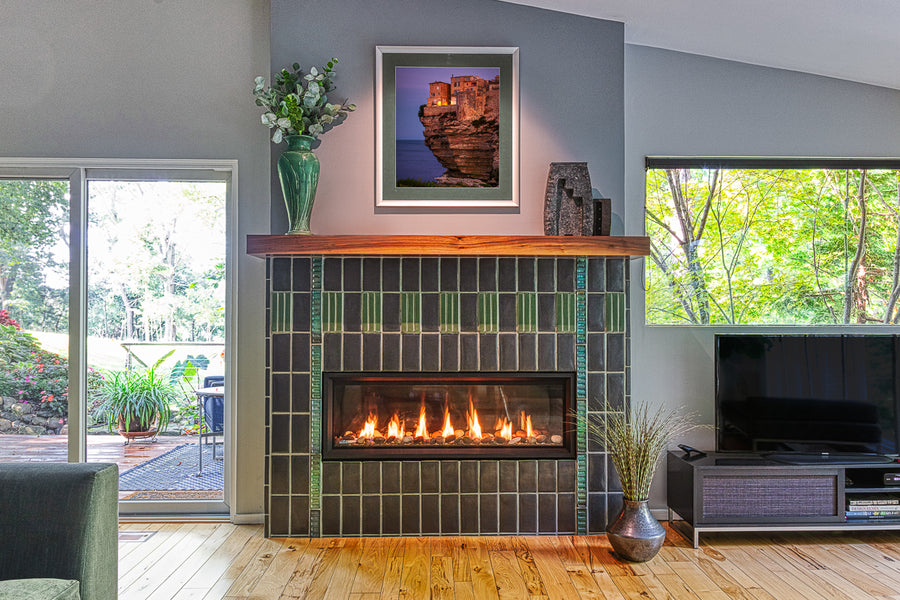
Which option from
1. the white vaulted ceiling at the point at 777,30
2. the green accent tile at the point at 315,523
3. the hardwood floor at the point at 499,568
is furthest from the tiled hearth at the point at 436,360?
the white vaulted ceiling at the point at 777,30

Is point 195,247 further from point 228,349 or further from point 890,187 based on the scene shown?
point 890,187

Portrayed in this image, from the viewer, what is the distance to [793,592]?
253 centimetres

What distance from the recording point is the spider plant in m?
2.92

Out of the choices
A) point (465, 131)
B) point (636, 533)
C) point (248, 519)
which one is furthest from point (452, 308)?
point (248, 519)

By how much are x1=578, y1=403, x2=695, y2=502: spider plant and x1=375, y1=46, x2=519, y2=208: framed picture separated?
123 cm

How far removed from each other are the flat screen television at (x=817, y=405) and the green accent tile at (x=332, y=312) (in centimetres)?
192

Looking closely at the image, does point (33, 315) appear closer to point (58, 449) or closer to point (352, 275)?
point (58, 449)

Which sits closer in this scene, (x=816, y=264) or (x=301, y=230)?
(x=301, y=230)

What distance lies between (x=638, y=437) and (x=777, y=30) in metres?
2.09

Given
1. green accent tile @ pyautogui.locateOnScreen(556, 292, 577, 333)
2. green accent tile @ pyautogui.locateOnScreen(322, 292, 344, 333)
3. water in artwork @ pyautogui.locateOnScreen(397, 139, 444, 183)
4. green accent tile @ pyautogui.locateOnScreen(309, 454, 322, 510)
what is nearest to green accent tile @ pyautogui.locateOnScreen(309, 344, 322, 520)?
green accent tile @ pyautogui.locateOnScreen(309, 454, 322, 510)

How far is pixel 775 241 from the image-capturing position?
355 cm

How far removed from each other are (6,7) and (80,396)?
6.95ft

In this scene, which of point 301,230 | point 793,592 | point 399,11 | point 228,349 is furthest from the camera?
point 228,349

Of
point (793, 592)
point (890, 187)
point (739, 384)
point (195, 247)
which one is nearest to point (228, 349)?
point (195, 247)
